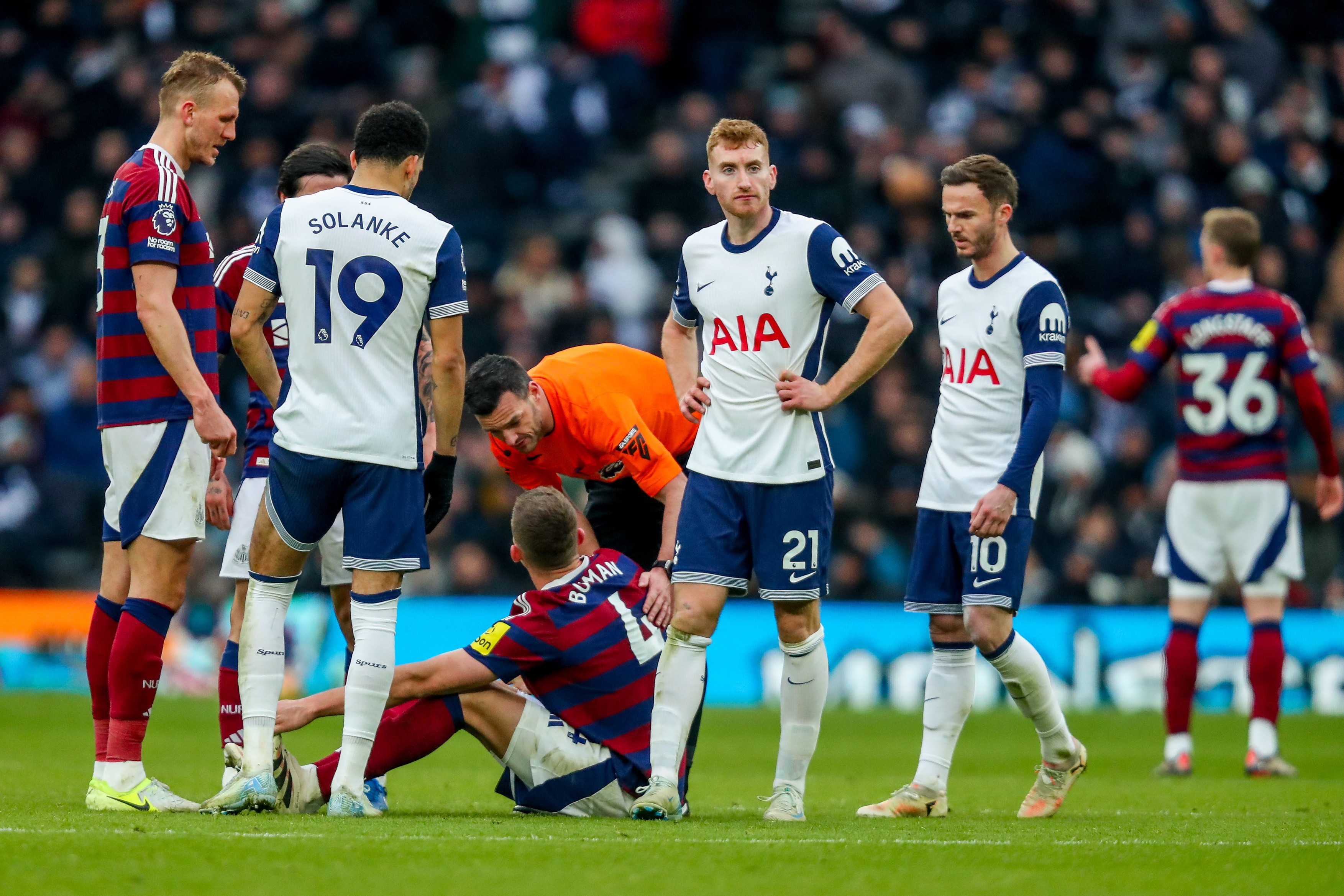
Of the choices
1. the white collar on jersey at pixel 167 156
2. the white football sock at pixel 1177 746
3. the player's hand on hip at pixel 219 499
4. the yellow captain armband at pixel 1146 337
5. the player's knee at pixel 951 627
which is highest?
the white collar on jersey at pixel 167 156

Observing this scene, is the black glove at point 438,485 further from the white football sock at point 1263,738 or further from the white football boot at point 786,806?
the white football sock at point 1263,738

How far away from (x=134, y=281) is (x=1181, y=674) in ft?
→ 18.9

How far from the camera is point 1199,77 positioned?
54.4ft

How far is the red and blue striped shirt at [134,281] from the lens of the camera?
594 cm

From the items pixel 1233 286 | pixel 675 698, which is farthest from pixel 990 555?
pixel 1233 286

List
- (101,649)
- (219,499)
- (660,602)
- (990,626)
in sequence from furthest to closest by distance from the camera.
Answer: (219,499), (990,626), (101,649), (660,602)

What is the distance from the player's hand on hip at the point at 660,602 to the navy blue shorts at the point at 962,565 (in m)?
1.05

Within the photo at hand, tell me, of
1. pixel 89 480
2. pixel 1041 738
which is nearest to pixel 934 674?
pixel 1041 738

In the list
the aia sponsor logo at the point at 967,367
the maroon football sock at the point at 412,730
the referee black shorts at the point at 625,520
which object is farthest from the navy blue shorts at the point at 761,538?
the referee black shorts at the point at 625,520

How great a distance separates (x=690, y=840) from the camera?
510cm

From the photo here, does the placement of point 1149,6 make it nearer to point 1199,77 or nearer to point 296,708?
point 1199,77

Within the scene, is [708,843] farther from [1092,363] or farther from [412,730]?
[1092,363]

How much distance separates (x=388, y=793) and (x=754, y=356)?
2.62 m

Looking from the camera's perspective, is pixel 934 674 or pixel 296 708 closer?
pixel 296 708
